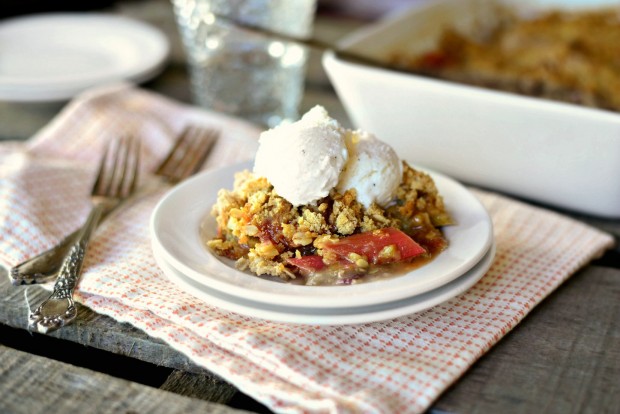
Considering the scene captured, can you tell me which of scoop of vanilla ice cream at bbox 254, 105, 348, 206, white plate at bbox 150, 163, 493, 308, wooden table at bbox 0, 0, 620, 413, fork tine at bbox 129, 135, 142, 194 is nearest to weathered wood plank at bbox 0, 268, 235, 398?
wooden table at bbox 0, 0, 620, 413

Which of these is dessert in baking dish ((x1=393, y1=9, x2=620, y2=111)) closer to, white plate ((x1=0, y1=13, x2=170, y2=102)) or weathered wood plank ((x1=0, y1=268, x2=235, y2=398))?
white plate ((x1=0, y1=13, x2=170, y2=102))

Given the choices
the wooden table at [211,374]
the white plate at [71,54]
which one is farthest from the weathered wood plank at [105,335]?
the white plate at [71,54]

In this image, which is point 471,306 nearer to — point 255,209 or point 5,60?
point 255,209

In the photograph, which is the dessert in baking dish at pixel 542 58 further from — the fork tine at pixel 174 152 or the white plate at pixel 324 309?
the white plate at pixel 324 309

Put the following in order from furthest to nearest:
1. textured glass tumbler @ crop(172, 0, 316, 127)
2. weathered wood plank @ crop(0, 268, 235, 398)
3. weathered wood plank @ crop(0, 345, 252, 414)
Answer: textured glass tumbler @ crop(172, 0, 316, 127), weathered wood plank @ crop(0, 268, 235, 398), weathered wood plank @ crop(0, 345, 252, 414)

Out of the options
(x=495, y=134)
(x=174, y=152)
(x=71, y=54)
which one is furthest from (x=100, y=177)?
(x=71, y=54)

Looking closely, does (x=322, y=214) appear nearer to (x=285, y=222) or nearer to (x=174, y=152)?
(x=285, y=222)
